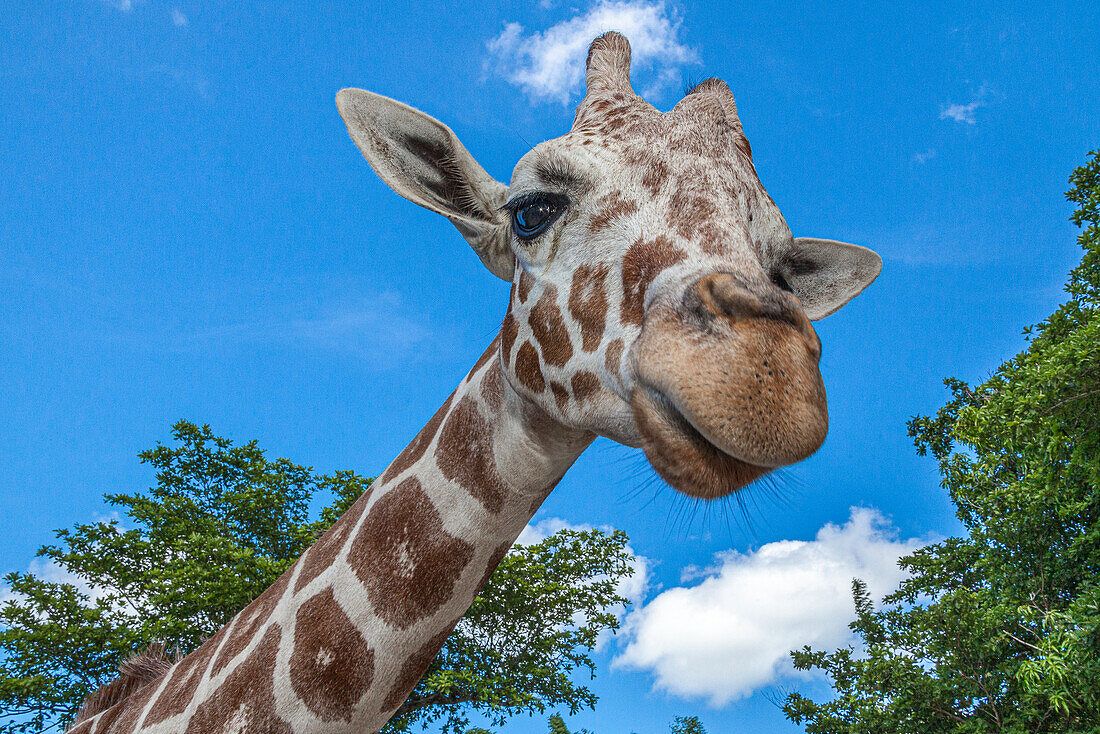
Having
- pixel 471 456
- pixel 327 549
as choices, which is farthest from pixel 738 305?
pixel 327 549

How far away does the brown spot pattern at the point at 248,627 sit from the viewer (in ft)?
10.8

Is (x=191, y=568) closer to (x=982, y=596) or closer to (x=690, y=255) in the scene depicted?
(x=690, y=255)

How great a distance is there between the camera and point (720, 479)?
6.48ft

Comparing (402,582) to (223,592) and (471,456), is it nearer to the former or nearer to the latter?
(471,456)

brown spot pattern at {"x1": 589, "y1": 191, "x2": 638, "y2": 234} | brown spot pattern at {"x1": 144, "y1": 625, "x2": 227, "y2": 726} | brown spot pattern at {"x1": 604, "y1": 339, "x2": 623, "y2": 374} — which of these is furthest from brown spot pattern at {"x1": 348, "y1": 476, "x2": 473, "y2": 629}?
brown spot pattern at {"x1": 589, "y1": 191, "x2": 638, "y2": 234}

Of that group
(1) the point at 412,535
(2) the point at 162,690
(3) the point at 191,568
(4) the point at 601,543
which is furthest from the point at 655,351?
(4) the point at 601,543

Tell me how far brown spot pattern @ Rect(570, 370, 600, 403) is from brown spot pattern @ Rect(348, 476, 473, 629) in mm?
917

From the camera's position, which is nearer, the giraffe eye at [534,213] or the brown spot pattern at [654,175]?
the brown spot pattern at [654,175]

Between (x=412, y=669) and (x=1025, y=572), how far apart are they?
608 inches

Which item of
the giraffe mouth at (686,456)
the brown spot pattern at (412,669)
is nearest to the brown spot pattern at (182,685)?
the brown spot pattern at (412,669)

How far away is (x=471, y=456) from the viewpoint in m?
2.93

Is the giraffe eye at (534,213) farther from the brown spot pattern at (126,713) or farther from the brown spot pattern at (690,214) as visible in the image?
the brown spot pattern at (126,713)

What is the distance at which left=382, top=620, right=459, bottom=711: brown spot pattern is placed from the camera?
286cm

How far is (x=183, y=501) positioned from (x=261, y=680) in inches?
715
